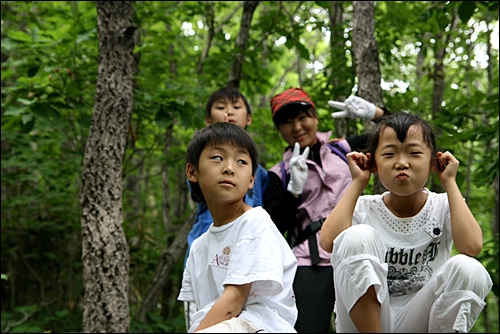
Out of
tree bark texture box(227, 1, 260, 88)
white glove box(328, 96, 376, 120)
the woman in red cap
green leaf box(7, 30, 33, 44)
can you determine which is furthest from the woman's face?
green leaf box(7, 30, 33, 44)

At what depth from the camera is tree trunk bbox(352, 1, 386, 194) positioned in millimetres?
3445

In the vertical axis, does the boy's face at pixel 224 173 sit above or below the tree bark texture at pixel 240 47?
below

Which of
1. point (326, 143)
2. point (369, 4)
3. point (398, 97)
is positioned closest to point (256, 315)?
point (326, 143)

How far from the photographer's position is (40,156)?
5.23 meters

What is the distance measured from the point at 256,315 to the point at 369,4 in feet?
8.89

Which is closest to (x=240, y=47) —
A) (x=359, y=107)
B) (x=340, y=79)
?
(x=340, y=79)

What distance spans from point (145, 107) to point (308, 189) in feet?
6.66

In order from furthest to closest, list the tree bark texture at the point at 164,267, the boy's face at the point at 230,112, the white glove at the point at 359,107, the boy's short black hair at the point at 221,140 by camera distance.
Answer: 1. the tree bark texture at the point at 164,267
2. the boy's face at the point at 230,112
3. the white glove at the point at 359,107
4. the boy's short black hair at the point at 221,140

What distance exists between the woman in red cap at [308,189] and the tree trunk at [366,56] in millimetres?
213

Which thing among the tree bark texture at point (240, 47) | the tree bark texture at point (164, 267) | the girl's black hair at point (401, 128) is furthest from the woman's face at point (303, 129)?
the tree bark texture at point (164, 267)

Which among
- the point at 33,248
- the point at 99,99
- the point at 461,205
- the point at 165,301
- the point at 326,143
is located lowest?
the point at 165,301

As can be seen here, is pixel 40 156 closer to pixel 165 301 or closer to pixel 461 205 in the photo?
pixel 165 301

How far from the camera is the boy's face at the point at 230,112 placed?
3332 millimetres

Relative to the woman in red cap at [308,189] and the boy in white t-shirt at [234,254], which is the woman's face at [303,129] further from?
the boy in white t-shirt at [234,254]
